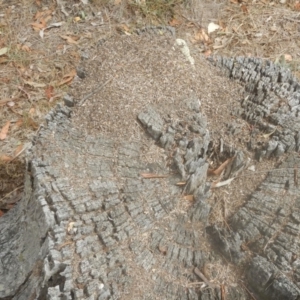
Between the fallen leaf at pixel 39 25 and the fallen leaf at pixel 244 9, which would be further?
the fallen leaf at pixel 244 9

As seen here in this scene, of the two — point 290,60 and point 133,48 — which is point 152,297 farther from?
point 290,60

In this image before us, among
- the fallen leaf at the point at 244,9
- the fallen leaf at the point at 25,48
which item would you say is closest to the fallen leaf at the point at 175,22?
the fallen leaf at the point at 244,9

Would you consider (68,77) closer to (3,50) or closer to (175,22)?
(3,50)

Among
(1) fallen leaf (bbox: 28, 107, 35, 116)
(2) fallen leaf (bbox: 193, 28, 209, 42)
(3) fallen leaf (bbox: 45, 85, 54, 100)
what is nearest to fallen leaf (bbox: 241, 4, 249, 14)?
(2) fallen leaf (bbox: 193, 28, 209, 42)

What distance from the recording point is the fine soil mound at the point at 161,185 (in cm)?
151

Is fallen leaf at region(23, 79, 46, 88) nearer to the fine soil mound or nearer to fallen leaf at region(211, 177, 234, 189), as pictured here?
the fine soil mound

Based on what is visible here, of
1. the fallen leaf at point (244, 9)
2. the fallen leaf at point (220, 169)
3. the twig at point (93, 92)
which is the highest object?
the twig at point (93, 92)

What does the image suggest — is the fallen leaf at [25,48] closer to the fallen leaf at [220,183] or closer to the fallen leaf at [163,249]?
the fallen leaf at [220,183]

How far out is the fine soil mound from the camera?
4.97 feet

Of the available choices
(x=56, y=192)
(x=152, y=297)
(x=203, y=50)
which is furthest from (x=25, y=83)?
(x=152, y=297)

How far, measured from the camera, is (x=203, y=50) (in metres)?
4.18

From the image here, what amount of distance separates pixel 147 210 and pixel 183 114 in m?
0.53

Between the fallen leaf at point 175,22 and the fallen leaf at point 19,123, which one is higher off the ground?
the fallen leaf at point 175,22

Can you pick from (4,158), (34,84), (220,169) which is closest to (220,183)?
(220,169)
